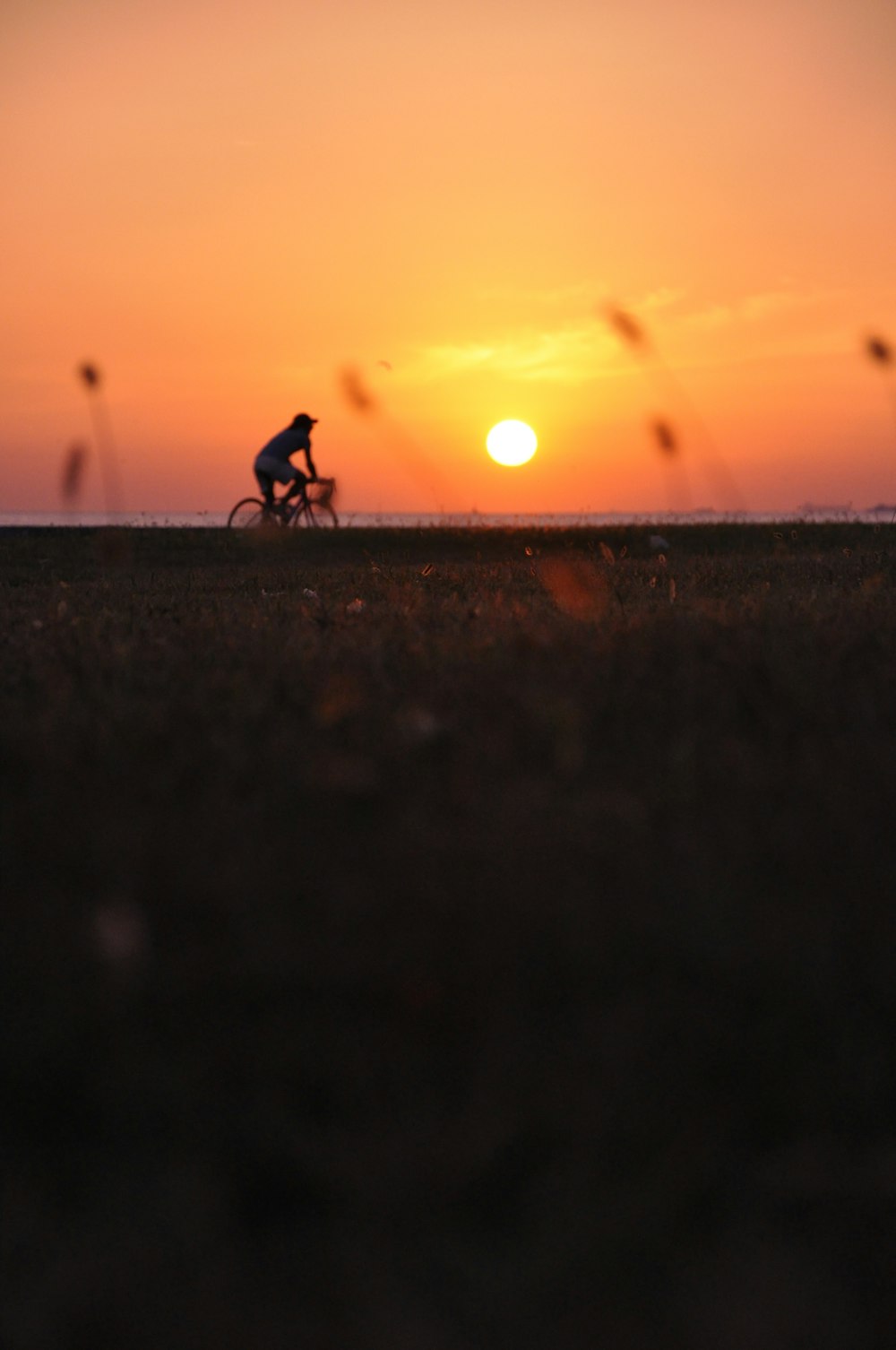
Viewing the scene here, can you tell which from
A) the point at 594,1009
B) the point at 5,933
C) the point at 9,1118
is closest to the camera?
the point at 9,1118

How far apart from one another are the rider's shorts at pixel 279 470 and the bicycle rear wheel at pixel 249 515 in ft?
1.67

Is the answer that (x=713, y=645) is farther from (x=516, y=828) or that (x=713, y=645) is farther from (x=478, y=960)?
(x=478, y=960)

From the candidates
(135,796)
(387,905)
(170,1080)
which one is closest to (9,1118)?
(170,1080)

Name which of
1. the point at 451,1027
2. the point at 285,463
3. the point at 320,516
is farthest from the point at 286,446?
the point at 451,1027

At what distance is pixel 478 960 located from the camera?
1.70m

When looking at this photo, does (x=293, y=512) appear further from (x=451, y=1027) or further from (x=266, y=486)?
(x=451, y=1027)

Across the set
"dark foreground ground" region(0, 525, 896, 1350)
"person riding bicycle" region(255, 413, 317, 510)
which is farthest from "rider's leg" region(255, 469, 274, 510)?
"dark foreground ground" region(0, 525, 896, 1350)

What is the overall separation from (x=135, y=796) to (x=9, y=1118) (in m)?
0.99

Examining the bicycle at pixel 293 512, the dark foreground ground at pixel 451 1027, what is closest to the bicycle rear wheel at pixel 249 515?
the bicycle at pixel 293 512

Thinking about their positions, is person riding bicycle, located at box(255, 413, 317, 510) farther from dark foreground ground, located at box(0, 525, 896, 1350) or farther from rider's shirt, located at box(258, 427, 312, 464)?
dark foreground ground, located at box(0, 525, 896, 1350)

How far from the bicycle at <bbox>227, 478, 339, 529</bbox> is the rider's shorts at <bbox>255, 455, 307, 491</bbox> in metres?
0.22

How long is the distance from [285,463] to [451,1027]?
16.5 metres

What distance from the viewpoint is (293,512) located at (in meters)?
17.3

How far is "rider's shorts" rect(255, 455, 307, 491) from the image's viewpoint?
1738 cm
